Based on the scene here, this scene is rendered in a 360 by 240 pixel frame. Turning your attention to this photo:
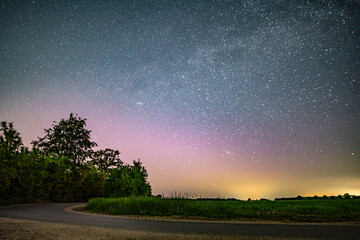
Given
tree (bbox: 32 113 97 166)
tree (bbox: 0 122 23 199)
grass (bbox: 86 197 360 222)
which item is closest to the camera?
grass (bbox: 86 197 360 222)

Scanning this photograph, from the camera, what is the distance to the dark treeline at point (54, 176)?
25047mm

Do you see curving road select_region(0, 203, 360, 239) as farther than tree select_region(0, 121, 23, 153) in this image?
No

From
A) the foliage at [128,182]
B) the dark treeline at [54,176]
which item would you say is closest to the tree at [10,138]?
the dark treeline at [54,176]

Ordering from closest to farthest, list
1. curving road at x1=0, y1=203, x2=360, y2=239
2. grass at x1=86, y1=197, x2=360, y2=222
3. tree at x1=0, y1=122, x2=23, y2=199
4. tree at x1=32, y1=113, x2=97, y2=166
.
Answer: curving road at x1=0, y1=203, x2=360, y2=239 < grass at x1=86, y1=197, x2=360, y2=222 < tree at x1=0, y1=122, x2=23, y2=199 < tree at x1=32, y1=113, x2=97, y2=166

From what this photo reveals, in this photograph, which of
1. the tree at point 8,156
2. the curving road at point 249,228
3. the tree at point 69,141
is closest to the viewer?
the curving road at point 249,228

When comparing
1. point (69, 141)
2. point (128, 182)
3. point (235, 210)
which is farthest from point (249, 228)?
point (69, 141)

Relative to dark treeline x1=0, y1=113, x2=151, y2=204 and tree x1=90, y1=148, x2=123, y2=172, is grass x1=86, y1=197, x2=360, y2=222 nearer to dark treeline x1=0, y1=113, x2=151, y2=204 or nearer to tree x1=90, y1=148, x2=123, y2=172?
dark treeline x1=0, y1=113, x2=151, y2=204

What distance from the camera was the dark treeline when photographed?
25.0m

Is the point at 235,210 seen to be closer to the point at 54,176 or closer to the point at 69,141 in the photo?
the point at 54,176

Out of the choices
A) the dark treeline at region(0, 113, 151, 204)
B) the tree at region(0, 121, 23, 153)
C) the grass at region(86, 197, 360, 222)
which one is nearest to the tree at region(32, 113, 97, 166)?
the dark treeline at region(0, 113, 151, 204)

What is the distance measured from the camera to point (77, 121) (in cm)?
5422

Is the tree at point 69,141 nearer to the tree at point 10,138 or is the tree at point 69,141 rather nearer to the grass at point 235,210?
the tree at point 10,138

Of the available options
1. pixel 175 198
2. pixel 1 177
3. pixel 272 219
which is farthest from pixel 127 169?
pixel 272 219

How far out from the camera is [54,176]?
1307 inches
